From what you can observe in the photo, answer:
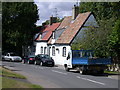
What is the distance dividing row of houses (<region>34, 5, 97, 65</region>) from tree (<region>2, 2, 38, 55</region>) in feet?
11.8

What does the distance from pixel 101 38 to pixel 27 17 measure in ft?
83.9

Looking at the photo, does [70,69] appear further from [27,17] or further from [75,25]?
[27,17]

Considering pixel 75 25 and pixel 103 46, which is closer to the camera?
pixel 103 46

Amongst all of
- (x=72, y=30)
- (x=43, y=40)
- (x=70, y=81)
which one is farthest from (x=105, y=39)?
(x=43, y=40)

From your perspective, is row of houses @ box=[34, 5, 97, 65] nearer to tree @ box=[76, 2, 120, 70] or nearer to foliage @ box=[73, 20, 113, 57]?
foliage @ box=[73, 20, 113, 57]

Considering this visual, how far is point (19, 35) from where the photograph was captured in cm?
5091

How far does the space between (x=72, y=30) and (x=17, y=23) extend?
15079 mm

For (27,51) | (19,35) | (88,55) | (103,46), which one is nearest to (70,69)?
(88,55)

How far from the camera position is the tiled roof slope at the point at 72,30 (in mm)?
39250

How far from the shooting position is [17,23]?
52250 millimetres

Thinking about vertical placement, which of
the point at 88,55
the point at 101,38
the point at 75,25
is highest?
the point at 75,25

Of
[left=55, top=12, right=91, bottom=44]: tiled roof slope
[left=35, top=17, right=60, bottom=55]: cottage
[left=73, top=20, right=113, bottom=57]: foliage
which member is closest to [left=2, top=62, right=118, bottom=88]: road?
[left=73, top=20, right=113, bottom=57]: foliage

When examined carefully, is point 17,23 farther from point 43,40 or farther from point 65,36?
point 65,36

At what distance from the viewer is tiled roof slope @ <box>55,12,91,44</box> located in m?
39.2
